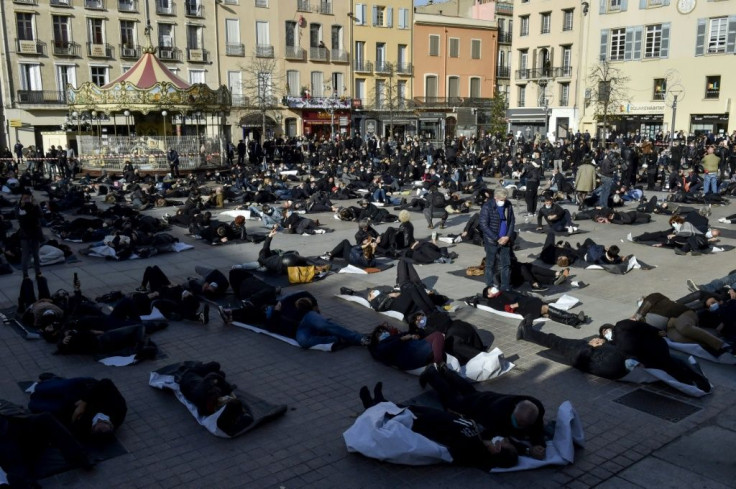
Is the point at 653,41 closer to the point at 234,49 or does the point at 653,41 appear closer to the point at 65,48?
the point at 234,49

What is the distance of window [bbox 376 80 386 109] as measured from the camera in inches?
2196

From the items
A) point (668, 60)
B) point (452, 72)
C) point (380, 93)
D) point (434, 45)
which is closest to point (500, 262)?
point (668, 60)

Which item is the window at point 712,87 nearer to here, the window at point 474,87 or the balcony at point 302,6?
the window at point 474,87

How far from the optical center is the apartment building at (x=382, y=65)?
5416cm

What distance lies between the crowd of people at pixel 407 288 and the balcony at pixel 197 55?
22.7 meters

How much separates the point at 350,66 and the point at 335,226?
3776 centimetres

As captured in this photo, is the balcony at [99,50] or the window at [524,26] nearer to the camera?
the balcony at [99,50]

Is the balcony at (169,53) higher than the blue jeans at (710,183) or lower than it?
higher

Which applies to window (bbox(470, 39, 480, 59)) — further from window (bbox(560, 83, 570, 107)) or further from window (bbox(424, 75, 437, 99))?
window (bbox(560, 83, 570, 107))

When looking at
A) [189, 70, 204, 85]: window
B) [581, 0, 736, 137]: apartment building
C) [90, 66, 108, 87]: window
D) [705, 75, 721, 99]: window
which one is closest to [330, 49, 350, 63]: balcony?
[189, 70, 204, 85]: window

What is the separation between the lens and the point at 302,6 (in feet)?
167

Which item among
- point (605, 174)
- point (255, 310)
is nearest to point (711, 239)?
point (605, 174)

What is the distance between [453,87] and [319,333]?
52620 millimetres

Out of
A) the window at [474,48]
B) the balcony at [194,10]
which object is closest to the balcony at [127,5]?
the balcony at [194,10]
